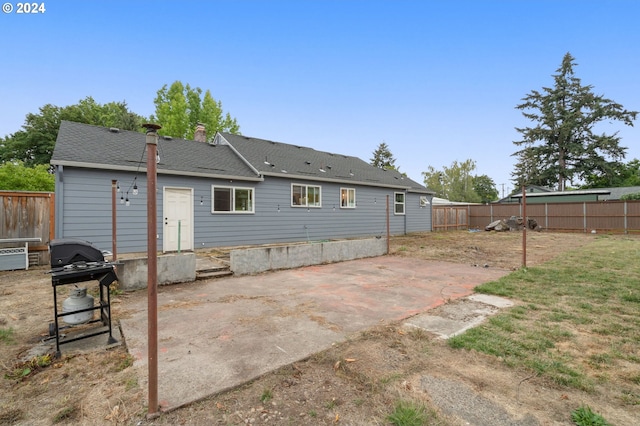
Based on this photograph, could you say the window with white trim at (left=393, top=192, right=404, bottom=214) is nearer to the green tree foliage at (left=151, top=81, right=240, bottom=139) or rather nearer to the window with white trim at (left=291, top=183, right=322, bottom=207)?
the window with white trim at (left=291, top=183, right=322, bottom=207)

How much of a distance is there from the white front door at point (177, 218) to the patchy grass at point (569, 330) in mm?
8439

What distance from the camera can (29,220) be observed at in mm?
7633

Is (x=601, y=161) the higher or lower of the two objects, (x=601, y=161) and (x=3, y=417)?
the higher

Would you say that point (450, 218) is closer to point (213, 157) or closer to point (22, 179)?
point (213, 157)

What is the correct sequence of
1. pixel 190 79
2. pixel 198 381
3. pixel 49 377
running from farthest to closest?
pixel 190 79, pixel 49 377, pixel 198 381

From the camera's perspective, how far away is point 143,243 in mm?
8609

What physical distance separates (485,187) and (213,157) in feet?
176

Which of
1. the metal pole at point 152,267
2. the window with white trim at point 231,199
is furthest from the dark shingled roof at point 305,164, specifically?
the metal pole at point 152,267

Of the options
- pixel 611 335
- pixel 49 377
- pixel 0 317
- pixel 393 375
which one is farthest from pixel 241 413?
pixel 0 317

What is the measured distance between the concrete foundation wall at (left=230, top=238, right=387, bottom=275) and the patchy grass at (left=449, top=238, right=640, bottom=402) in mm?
4100

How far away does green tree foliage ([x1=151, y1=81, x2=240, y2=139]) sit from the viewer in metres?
26.3

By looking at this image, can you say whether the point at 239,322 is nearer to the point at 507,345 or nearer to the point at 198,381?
the point at 198,381

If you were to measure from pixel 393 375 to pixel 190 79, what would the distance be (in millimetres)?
31214

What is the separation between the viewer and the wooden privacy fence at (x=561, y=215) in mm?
16625
